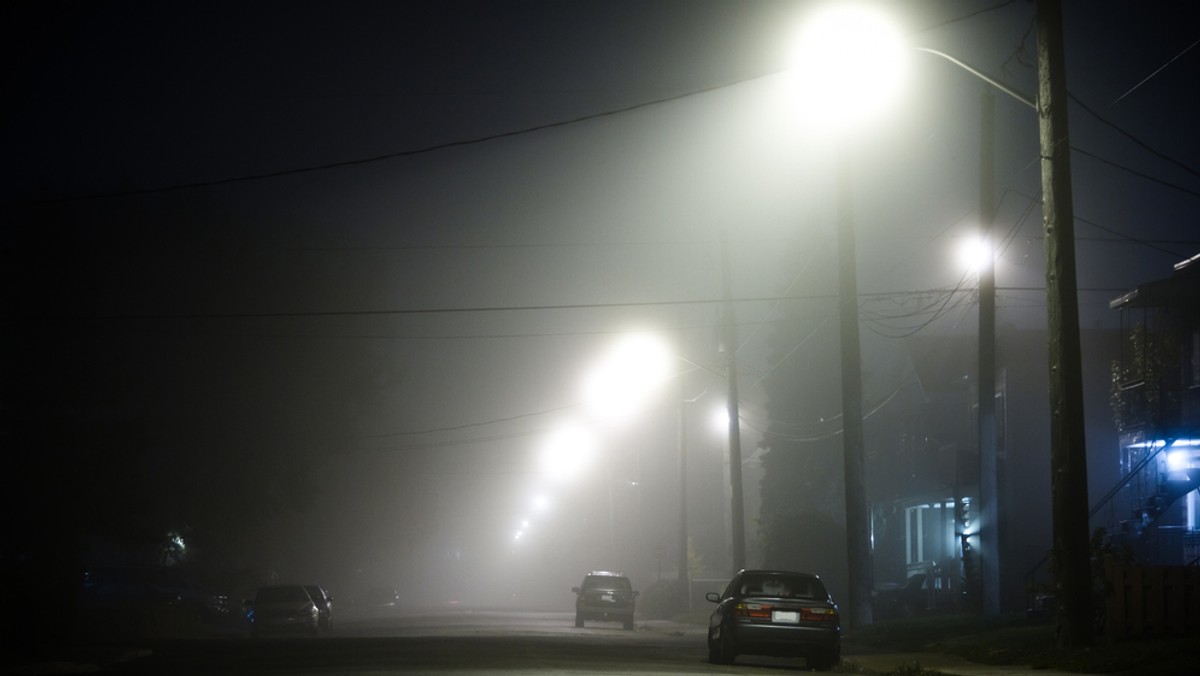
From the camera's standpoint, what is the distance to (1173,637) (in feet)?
66.5

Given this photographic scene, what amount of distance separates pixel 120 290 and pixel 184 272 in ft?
7.59

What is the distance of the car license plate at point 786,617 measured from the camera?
2238 cm

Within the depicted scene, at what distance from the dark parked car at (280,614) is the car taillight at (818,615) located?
2138cm

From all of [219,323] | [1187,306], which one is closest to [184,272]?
[219,323]

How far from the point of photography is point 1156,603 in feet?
67.8

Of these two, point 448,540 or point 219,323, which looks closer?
point 219,323

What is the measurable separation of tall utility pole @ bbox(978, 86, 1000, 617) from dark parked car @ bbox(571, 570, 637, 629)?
19.4m

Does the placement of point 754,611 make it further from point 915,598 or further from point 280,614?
point 915,598

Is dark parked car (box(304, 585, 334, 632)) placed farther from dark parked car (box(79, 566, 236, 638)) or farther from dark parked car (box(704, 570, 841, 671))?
dark parked car (box(704, 570, 841, 671))

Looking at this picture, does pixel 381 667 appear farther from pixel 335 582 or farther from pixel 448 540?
pixel 448 540

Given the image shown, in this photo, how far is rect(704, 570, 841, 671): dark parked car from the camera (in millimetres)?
22312

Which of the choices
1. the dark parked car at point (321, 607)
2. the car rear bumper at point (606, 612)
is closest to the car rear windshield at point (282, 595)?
the dark parked car at point (321, 607)

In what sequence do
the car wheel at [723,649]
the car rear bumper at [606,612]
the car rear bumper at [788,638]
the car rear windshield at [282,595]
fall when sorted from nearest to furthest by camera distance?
the car rear bumper at [788,638]
the car wheel at [723,649]
the car rear windshield at [282,595]
the car rear bumper at [606,612]

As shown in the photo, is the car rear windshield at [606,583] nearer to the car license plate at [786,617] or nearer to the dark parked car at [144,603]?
the dark parked car at [144,603]
